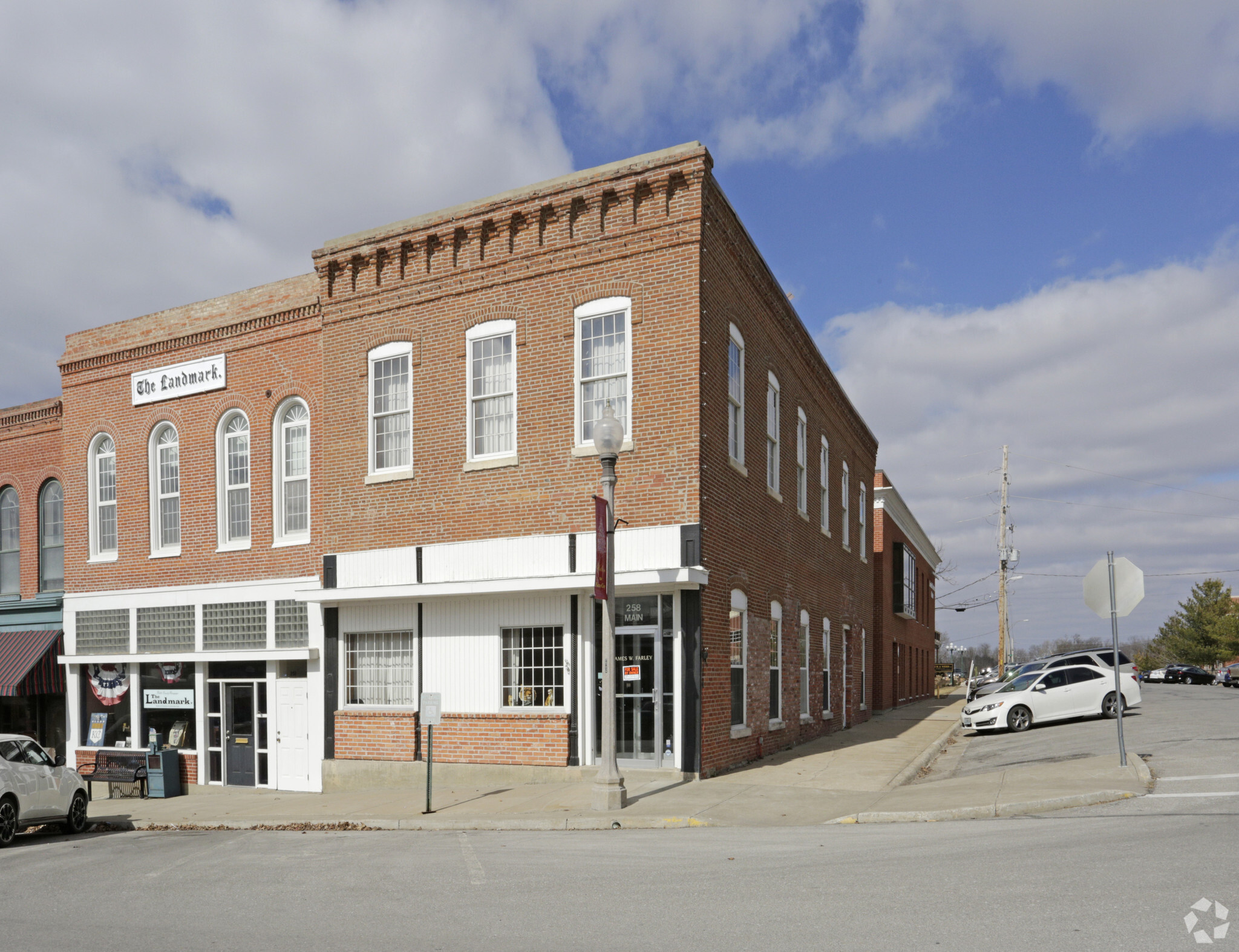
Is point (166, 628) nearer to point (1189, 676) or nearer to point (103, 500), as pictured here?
point (103, 500)

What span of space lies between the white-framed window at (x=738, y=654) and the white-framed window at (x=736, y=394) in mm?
2461

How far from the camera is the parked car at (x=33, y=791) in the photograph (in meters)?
14.4

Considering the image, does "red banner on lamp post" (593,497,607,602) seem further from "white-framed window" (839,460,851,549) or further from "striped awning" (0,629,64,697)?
"white-framed window" (839,460,851,549)

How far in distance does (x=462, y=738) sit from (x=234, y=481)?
8.27 metres

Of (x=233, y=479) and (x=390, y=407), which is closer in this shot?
(x=390, y=407)

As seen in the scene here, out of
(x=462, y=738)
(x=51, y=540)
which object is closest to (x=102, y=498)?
(x=51, y=540)

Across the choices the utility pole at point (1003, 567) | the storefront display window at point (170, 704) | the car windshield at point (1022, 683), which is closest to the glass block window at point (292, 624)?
the storefront display window at point (170, 704)

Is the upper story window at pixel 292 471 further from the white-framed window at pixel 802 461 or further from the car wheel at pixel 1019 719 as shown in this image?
the car wheel at pixel 1019 719

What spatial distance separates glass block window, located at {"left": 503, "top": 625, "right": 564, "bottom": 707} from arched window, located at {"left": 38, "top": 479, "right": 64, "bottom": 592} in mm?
14027

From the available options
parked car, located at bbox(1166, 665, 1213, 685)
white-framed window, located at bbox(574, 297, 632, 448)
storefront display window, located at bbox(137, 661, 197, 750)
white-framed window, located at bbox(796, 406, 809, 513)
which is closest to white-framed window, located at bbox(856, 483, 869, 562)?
white-framed window, located at bbox(796, 406, 809, 513)

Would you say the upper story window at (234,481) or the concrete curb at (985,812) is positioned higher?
the upper story window at (234,481)

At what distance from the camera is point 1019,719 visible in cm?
2481

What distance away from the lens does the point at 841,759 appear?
19.0m

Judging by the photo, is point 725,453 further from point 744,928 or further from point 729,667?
point 744,928
